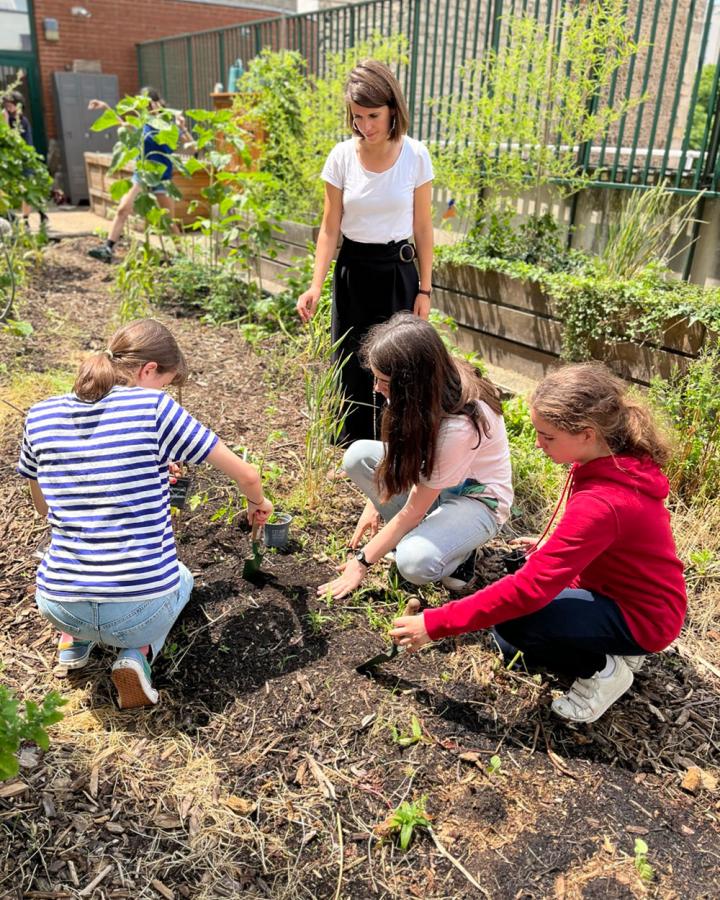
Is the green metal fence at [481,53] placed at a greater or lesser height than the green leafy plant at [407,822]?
greater

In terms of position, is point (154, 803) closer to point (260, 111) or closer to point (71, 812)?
point (71, 812)

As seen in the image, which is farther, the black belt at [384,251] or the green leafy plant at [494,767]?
the black belt at [384,251]

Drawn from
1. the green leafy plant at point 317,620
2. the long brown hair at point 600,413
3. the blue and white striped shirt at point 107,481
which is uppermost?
the long brown hair at point 600,413

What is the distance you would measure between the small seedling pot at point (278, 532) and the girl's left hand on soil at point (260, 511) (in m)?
0.33

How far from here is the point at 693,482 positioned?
321 centimetres

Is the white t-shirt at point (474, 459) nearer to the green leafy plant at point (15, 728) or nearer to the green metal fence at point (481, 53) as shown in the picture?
the green leafy plant at point (15, 728)

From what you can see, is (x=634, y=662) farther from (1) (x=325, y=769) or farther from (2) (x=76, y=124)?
(2) (x=76, y=124)

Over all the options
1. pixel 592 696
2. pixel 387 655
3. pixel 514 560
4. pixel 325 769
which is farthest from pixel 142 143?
pixel 592 696

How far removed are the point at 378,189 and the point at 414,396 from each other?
4.18ft

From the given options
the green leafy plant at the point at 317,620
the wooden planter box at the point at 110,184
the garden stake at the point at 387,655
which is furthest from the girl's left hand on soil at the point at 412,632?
the wooden planter box at the point at 110,184

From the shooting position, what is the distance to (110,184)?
10.2m

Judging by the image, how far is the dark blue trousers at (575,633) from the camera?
2.09 m

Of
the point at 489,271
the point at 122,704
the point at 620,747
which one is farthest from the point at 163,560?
the point at 489,271

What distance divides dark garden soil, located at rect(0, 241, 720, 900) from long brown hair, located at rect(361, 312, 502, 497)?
1.89 feet
